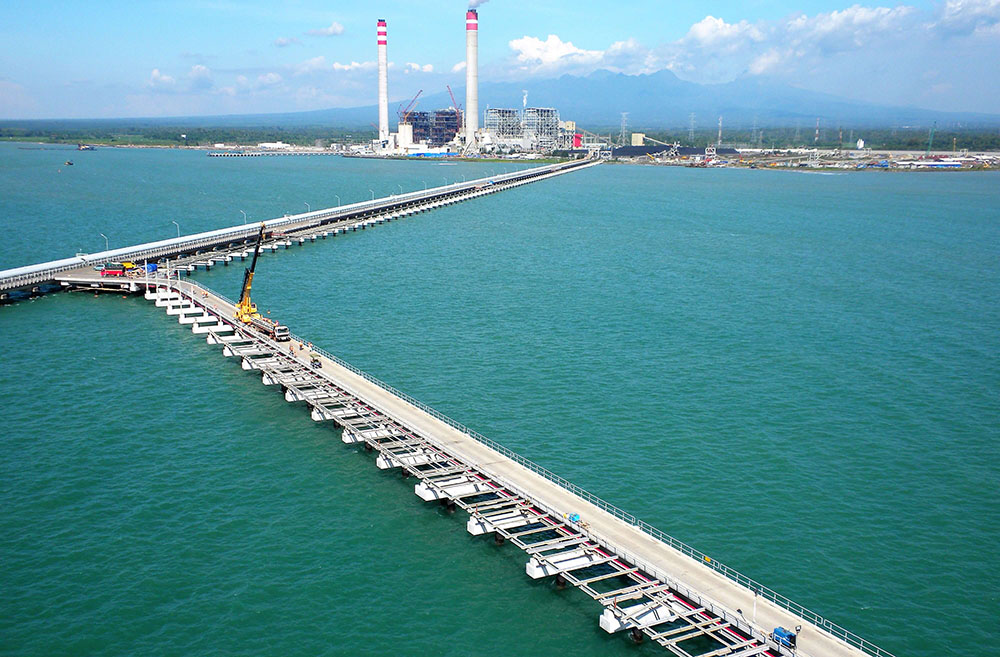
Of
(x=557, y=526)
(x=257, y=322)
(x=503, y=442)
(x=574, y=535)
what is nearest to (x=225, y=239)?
(x=257, y=322)

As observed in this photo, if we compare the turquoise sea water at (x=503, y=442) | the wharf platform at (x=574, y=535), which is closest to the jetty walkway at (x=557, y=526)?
the wharf platform at (x=574, y=535)

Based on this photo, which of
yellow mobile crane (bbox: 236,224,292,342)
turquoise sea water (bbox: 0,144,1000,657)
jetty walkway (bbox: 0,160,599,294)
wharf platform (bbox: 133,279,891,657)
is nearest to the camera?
wharf platform (bbox: 133,279,891,657)

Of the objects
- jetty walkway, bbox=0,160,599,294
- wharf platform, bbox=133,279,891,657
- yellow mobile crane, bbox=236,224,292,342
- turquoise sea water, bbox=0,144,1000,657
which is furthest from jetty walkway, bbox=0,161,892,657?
jetty walkway, bbox=0,160,599,294

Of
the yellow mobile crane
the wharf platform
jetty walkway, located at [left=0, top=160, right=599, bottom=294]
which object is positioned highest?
jetty walkway, located at [left=0, top=160, right=599, bottom=294]

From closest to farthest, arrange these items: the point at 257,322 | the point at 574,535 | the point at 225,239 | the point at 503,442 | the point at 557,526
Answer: the point at 574,535 < the point at 557,526 < the point at 503,442 < the point at 257,322 < the point at 225,239

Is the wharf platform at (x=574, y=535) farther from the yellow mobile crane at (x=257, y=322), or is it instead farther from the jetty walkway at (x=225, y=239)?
the jetty walkway at (x=225, y=239)

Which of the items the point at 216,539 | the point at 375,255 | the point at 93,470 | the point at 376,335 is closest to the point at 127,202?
the point at 375,255

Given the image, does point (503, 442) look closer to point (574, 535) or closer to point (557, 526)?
point (557, 526)

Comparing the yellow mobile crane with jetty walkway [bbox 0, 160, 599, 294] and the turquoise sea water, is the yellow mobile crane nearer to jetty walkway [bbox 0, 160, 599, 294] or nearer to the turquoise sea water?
the turquoise sea water
